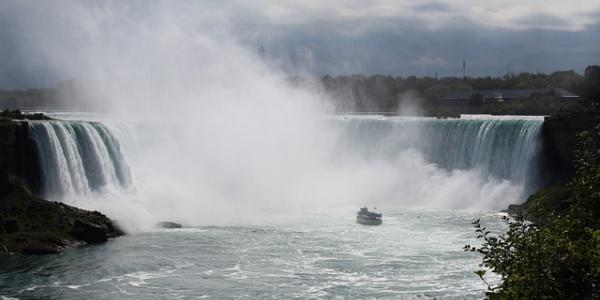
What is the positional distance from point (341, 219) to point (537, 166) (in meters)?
12.9

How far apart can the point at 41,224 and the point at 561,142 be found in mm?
27954

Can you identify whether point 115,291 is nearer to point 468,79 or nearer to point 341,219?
point 341,219

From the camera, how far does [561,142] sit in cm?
4591

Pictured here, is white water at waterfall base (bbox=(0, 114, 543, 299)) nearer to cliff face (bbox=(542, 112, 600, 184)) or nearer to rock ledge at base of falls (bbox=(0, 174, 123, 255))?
cliff face (bbox=(542, 112, 600, 184))

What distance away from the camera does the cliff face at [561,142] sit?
4456 centimetres

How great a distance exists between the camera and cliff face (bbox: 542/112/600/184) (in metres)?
44.6

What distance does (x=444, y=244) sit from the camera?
3278cm

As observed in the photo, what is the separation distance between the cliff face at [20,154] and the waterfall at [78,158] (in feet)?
1.05

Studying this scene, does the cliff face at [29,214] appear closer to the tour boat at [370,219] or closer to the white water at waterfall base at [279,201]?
the white water at waterfall base at [279,201]

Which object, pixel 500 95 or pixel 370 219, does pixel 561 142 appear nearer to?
pixel 370 219

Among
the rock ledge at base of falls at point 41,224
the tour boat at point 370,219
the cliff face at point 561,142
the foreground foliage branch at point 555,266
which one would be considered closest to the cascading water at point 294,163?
the cliff face at point 561,142

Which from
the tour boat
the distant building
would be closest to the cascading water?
the tour boat

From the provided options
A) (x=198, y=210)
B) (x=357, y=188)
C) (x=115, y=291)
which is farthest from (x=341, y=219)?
(x=115, y=291)

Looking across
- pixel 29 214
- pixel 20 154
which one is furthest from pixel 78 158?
pixel 29 214
